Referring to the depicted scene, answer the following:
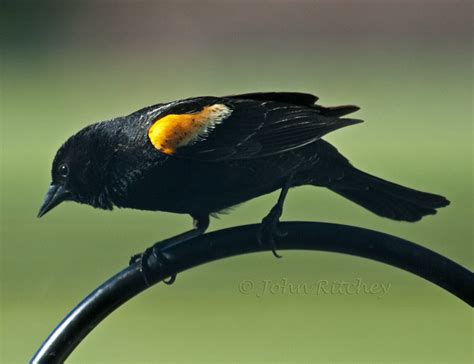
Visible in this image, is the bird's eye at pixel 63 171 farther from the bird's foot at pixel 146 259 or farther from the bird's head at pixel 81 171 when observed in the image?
the bird's foot at pixel 146 259

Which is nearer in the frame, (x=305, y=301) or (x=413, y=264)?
(x=413, y=264)

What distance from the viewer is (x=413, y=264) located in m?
1.94

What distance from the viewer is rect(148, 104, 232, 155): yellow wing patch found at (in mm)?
2396

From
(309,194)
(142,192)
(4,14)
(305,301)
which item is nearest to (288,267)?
(309,194)

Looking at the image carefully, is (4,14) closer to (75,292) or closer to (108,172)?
(75,292)

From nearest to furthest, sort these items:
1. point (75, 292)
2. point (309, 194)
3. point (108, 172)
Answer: point (108, 172) < point (75, 292) < point (309, 194)

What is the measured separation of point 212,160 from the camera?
2.50 m

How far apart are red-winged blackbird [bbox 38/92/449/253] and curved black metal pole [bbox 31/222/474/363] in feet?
1.30

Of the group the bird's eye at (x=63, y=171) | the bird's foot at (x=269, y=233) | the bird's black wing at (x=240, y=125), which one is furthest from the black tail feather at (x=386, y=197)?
the bird's eye at (x=63, y=171)

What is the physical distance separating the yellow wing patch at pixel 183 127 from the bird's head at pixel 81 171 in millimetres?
135

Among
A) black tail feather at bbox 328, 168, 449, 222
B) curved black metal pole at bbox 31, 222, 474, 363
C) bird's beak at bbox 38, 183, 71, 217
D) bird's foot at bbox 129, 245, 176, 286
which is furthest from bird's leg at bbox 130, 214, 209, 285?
black tail feather at bbox 328, 168, 449, 222

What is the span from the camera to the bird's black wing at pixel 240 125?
2412mm

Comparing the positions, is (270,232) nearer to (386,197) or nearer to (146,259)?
(146,259)

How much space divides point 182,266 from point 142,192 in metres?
0.44
